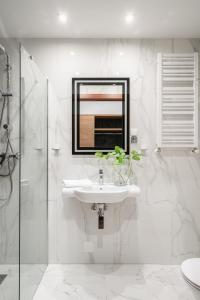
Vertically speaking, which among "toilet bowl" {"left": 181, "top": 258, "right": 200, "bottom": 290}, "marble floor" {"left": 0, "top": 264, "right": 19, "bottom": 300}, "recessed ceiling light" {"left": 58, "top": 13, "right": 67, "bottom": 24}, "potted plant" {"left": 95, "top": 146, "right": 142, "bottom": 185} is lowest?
"marble floor" {"left": 0, "top": 264, "right": 19, "bottom": 300}

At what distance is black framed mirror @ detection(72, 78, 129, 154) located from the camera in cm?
259

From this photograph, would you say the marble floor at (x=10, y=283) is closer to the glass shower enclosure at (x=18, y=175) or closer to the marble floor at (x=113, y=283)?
the glass shower enclosure at (x=18, y=175)

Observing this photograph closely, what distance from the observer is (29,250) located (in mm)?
1993

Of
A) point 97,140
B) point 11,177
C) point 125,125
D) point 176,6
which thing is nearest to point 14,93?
point 11,177

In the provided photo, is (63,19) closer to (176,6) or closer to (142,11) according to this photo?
(142,11)

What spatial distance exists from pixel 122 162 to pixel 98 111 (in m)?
0.62

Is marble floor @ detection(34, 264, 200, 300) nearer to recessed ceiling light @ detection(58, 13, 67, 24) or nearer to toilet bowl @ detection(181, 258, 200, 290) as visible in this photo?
toilet bowl @ detection(181, 258, 200, 290)

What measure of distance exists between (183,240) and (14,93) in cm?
229

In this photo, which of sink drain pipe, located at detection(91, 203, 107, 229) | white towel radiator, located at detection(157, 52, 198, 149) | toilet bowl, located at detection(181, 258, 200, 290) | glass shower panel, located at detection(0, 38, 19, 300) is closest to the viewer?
toilet bowl, located at detection(181, 258, 200, 290)

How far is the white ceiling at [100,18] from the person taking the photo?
2014mm

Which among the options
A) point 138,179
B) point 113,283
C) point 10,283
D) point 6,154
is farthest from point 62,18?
point 113,283

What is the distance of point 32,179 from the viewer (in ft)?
6.73

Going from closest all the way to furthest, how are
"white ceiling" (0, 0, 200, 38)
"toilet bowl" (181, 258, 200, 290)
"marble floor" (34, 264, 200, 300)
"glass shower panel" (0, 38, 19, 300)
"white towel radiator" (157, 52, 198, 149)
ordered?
"toilet bowl" (181, 258, 200, 290) → "glass shower panel" (0, 38, 19, 300) → "white ceiling" (0, 0, 200, 38) → "marble floor" (34, 264, 200, 300) → "white towel radiator" (157, 52, 198, 149)

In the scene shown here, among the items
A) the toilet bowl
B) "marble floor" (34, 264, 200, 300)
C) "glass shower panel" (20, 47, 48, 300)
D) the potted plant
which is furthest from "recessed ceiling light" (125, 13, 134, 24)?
"marble floor" (34, 264, 200, 300)
